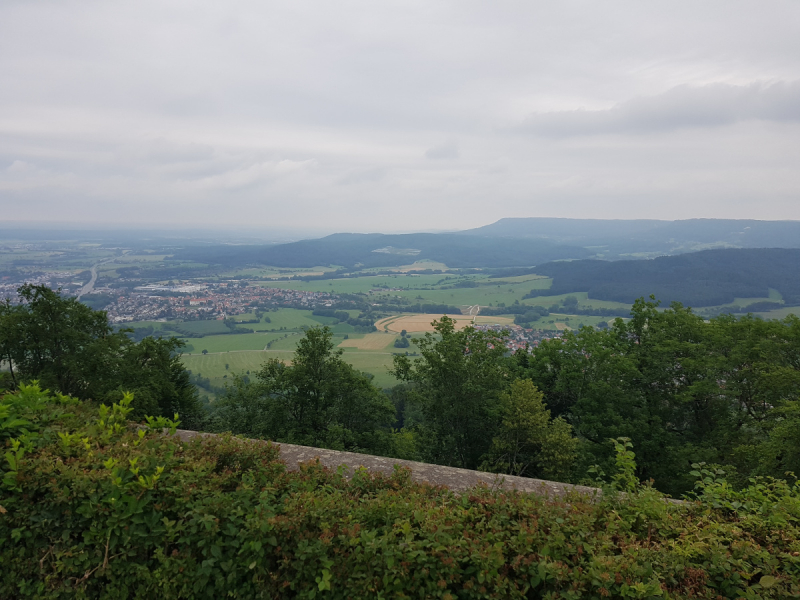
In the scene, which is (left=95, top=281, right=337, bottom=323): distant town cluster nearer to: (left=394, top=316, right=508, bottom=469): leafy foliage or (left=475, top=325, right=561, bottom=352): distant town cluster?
(left=475, top=325, right=561, bottom=352): distant town cluster

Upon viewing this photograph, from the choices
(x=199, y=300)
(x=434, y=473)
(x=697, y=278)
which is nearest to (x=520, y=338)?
(x=434, y=473)

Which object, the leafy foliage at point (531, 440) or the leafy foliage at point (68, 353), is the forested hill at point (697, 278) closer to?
the leafy foliage at point (531, 440)

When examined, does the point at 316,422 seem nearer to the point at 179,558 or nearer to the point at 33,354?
the point at 33,354

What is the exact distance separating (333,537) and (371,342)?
2407 inches

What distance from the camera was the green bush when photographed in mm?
2451

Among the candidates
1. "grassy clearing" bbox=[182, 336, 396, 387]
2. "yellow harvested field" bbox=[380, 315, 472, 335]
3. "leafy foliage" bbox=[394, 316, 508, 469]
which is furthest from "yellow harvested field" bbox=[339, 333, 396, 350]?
"leafy foliage" bbox=[394, 316, 508, 469]

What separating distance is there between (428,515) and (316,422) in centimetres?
1333

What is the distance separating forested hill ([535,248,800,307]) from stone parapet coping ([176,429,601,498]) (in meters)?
102

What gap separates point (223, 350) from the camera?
5931 cm

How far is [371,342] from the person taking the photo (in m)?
63.4

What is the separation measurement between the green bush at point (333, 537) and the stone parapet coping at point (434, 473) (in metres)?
0.47

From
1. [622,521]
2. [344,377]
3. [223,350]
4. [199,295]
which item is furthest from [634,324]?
[199,295]

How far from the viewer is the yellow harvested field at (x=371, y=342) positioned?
6012cm

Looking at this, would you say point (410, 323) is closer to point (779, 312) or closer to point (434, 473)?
point (434, 473)
